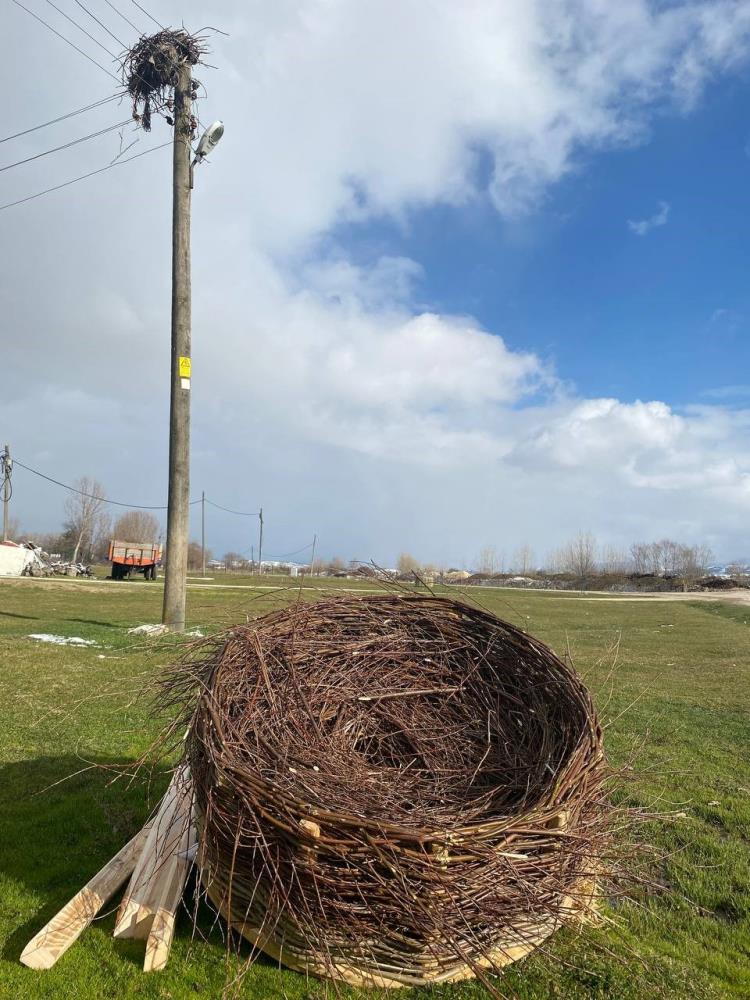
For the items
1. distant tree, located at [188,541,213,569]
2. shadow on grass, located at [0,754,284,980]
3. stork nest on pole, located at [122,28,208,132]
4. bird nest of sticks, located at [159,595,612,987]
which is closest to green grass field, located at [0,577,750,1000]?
shadow on grass, located at [0,754,284,980]

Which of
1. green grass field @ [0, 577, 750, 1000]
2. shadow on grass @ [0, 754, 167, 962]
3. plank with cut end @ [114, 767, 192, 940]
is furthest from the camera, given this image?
shadow on grass @ [0, 754, 167, 962]

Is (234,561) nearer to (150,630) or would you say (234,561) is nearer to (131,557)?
(131,557)

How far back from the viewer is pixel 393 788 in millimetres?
3096

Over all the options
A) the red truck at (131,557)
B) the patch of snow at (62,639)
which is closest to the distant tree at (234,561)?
the red truck at (131,557)

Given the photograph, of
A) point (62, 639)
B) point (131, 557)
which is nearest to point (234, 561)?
point (131, 557)

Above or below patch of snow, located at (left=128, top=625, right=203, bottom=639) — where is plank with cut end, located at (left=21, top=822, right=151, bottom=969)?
below

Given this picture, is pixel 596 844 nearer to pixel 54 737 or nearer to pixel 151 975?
pixel 151 975

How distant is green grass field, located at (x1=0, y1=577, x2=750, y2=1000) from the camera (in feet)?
8.74

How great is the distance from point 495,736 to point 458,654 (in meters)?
0.48

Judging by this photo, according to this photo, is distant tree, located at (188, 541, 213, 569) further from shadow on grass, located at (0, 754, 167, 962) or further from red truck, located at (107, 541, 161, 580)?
shadow on grass, located at (0, 754, 167, 962)

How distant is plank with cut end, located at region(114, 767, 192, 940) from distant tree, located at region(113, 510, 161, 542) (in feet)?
265

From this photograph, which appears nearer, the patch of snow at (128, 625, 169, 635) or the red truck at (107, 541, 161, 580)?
the patch of snow at (128, 625, 169, 635)

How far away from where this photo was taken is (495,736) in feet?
11.4

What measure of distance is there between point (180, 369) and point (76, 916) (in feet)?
35.1
